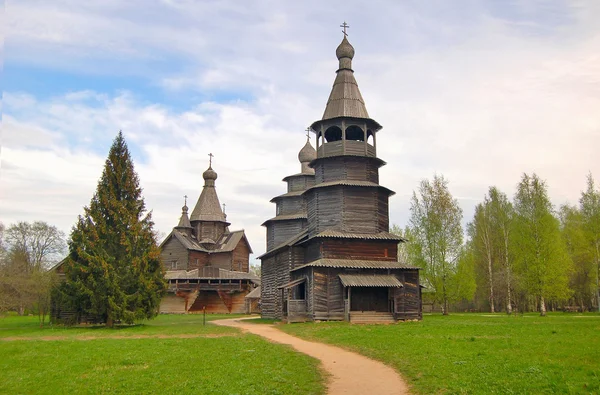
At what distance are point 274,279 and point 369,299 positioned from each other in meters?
11.1

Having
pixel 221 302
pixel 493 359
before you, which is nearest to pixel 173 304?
pixel 221 302

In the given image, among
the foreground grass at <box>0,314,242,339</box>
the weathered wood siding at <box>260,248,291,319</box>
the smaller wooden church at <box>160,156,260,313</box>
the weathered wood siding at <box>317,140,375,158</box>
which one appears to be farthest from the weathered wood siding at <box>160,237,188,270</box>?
the weathered wood siding at <box>317,140,375,158</box>

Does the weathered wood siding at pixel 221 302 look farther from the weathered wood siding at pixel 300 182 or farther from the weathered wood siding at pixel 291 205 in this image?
the weathered wood siding at pixel 300 182

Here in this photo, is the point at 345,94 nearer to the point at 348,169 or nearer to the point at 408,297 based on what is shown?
the point at 348,169

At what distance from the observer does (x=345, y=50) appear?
3888cm

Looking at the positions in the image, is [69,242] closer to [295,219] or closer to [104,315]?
[104,315]

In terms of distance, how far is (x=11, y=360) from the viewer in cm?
1552

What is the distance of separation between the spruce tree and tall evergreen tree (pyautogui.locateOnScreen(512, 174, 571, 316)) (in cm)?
2785

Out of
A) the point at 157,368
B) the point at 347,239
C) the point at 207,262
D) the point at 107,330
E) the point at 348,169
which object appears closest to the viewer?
the point at 157,368

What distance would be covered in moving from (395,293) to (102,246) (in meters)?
18.9

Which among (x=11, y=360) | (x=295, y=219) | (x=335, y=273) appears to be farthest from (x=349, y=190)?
(x=11, y=360)

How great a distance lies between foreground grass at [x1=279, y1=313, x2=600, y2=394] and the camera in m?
10.1

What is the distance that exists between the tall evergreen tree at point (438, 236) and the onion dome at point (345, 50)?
14735 mm

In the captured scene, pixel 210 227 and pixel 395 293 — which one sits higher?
pixel 210 227
